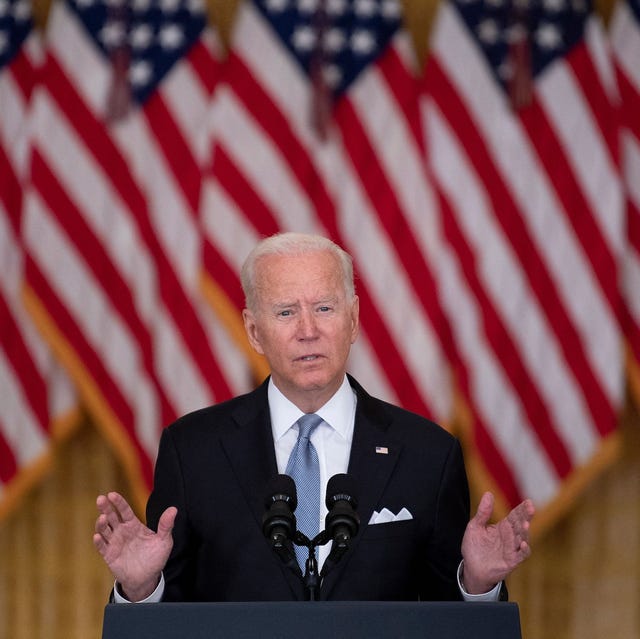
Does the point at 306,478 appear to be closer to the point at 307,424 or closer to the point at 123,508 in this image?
the point at 307,424

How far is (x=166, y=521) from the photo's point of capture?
2061 millimetres

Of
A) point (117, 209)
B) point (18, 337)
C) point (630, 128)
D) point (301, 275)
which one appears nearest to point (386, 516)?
point (301, 275)

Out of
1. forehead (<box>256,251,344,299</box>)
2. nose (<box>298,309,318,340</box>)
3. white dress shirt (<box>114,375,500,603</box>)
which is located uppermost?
forehead (<box>256,251,344,299</box>)

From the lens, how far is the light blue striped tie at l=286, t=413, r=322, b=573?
7.43 ft

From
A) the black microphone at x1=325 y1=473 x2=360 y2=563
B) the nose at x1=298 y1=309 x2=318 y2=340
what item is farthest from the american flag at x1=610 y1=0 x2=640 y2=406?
the black microphone at x1=325 y1=473 x2=360 y2=563

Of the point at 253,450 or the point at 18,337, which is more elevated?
the point at 18,337

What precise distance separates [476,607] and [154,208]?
3426 millimetres

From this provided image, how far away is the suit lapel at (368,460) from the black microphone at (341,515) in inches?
13.9

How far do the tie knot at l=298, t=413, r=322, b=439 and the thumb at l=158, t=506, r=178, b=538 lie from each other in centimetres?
40

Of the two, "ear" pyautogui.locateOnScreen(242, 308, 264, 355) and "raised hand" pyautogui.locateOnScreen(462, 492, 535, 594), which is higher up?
"ear" pyautogui.locateOnScreen(242, 308, 264, 355)

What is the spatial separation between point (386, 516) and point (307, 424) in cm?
26

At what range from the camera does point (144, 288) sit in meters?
4.93

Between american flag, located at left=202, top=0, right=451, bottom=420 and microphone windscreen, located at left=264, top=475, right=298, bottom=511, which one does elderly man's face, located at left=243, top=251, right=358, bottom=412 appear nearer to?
microphone windscreen, located at left=264, top=475, right=298, bottom=511

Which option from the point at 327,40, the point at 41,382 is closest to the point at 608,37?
the point at 327,40
